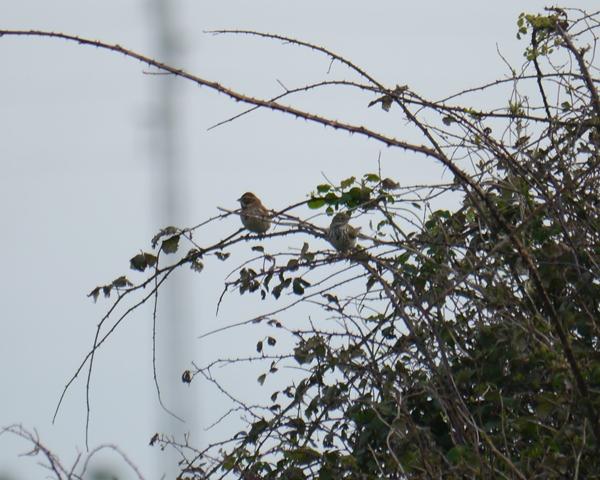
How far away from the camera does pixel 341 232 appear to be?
17.8ft

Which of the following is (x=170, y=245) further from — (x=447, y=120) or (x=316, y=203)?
Result: (x=447, y=120)

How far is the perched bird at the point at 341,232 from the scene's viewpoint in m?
4.79

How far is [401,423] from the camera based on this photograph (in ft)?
13.6

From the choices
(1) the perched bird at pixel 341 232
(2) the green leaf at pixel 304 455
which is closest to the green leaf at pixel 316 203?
(1) the perched bird at pixel 341 232

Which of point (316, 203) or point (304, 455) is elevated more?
point (316, 203)

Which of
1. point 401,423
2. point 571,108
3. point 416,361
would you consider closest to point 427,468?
point 401,423

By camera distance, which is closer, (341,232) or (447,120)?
(447,120)

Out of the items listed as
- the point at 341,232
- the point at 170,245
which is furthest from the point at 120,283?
the point at 341,232

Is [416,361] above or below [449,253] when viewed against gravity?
below

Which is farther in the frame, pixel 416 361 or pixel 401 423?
pixel 416 361

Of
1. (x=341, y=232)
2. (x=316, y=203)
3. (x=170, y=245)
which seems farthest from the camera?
(x=341, y=232)

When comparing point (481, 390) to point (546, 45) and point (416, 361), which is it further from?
point (546, 45)

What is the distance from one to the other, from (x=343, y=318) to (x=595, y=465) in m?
1.23

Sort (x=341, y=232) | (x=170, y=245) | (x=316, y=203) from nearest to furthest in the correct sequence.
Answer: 1. (x=170, y=245)
2. (x=316, y=203)
3. (x=341, y=232)
